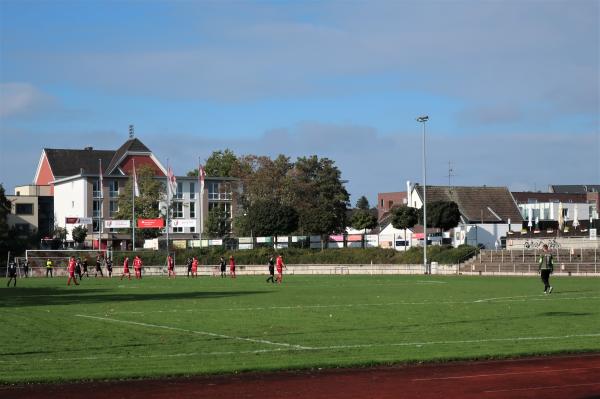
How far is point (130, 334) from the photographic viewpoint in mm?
22109

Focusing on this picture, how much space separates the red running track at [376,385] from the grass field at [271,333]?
30.6 inches

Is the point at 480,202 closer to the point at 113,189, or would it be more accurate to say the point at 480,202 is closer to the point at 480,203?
the point at 480,203

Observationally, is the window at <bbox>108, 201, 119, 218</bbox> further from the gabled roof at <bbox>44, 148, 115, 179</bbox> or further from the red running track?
the red running track

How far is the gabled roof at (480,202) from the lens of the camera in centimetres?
11000

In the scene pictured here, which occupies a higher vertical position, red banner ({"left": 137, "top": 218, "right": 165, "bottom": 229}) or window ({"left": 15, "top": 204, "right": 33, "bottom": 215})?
window ({"left": 15, "top": 204, "right": 33, "bottom": 215})

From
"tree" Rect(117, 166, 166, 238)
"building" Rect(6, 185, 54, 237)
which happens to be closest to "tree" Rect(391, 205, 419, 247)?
"tree" Rect(117, 166, 166, 238)

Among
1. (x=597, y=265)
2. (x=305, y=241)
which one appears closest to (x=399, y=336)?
(x=597, y=265)

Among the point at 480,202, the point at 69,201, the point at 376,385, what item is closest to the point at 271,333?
the point at 376,385

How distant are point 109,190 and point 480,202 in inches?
1905

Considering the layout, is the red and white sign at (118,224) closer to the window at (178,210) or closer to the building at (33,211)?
the window at (178,210)

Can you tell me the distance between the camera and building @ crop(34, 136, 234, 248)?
11644 centimetres

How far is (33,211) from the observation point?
12388 centimetres

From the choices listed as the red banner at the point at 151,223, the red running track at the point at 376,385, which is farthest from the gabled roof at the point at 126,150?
the red running track at the point at 376,385

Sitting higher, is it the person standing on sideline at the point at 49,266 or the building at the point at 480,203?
the building at the point at 480,203
